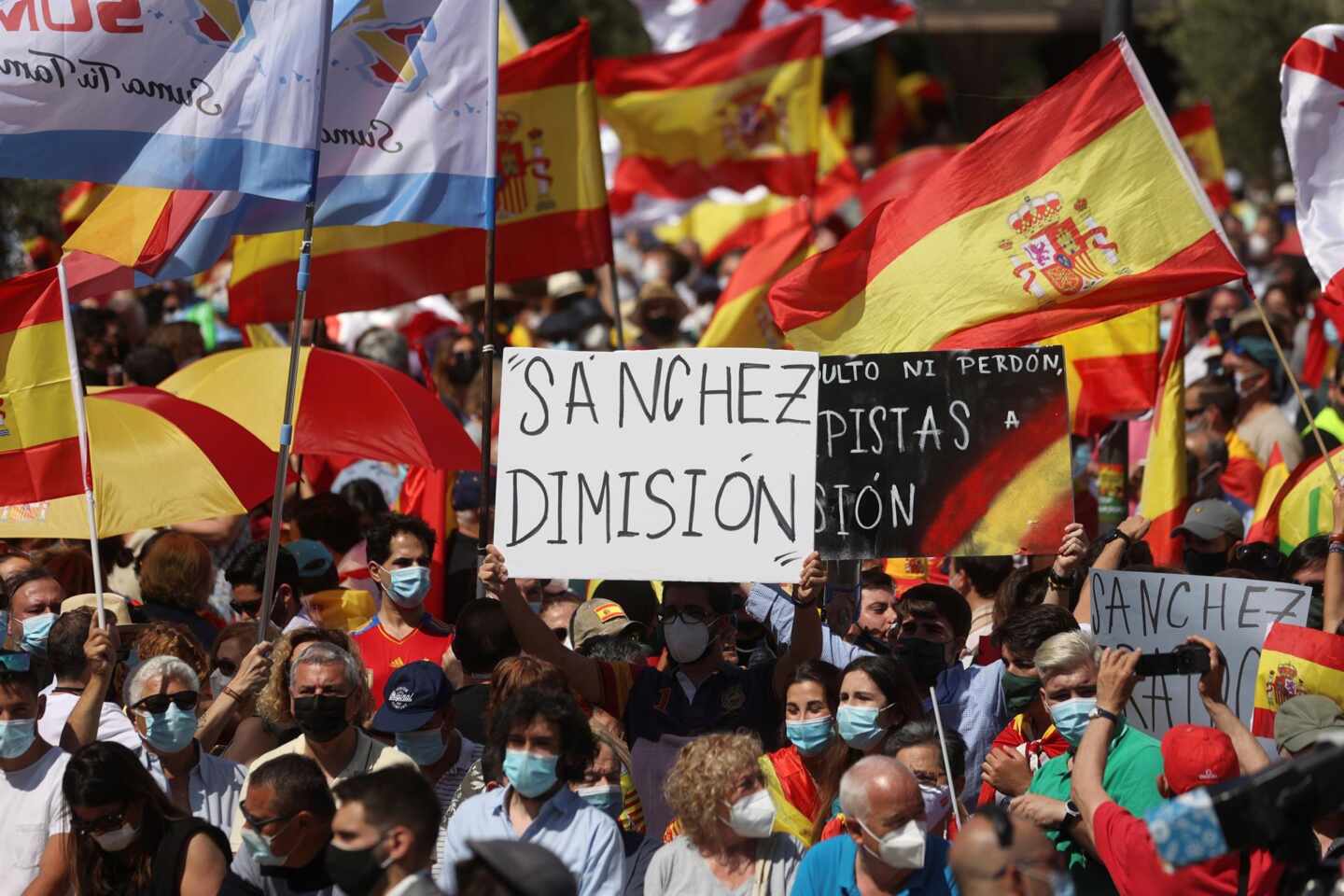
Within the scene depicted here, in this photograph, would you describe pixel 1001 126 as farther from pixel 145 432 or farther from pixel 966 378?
pixel 145 432

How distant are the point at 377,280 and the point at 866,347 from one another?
259 centimetres

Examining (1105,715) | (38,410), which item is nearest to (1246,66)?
(38,410)

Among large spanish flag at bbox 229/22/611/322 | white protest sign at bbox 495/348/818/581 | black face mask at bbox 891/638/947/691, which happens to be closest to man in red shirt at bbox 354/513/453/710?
white protest sign at bbox 495/348/818/581

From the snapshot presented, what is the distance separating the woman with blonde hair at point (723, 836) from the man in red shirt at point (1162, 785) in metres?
0.81

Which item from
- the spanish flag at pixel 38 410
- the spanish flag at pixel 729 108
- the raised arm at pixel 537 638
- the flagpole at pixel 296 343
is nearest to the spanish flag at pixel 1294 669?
the raised arm at pixel 537 638

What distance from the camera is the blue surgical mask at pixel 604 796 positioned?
589 centimetres

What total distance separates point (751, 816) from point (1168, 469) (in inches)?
159

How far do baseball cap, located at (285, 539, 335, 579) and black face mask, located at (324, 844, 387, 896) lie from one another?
326 cm

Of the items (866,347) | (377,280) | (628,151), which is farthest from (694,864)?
(628,151)

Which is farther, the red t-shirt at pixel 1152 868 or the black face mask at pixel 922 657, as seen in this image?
the black face mask at pixel 922 657

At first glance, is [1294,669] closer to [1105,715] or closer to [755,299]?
[1105,715]

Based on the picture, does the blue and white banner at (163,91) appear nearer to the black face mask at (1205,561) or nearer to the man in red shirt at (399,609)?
Result: the man in red shirt at (399,609)

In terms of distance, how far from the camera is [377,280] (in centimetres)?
946

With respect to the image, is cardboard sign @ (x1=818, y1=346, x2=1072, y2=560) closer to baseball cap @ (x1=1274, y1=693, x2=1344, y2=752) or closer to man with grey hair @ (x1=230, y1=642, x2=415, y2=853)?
baseball cap @ (x1=1274, y1=693, x2=1344, y2=752)
